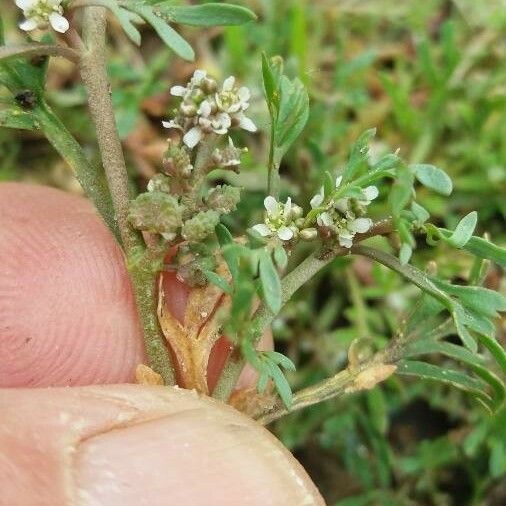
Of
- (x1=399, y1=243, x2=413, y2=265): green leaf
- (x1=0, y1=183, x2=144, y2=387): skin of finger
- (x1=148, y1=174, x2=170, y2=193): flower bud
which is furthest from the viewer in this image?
(x1=0, y1=183, x2=144, y2=387): skin of finger

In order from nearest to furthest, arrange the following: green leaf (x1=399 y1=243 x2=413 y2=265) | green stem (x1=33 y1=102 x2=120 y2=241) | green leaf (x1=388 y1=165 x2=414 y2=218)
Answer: green leaf (x1=388 y1=165 x2=414 y2=218), green leaf (x1=399 y1=243 x2=413 y2=265), green stem (x1=33 y1=102 x2=120 y2=241)

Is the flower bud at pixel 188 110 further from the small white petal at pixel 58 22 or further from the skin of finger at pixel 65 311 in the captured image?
the skin of finger at pixel 65 311

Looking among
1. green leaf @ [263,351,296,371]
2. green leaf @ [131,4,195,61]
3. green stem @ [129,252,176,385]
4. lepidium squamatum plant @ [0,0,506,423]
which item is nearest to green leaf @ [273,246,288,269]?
lepidium squamatum plant @ [0,0,506,423]

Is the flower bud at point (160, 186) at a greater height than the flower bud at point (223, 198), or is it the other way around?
the flower bud at point (160, 186)

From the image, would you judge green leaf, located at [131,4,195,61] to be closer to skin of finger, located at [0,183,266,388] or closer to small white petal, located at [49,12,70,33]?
small white petal, located at [49,12,70,33]

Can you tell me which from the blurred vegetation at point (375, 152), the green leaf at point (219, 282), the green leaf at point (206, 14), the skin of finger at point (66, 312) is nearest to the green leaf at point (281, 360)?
the green leaf at point (219, 282)

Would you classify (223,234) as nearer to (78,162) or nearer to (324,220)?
(324,220)

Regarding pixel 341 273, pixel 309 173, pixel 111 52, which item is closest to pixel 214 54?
pixel 111 52

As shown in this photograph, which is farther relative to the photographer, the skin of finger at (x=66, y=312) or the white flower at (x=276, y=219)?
the skin of finger at (x=66, y=312)

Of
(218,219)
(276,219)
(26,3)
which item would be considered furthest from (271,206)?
(26,3)
